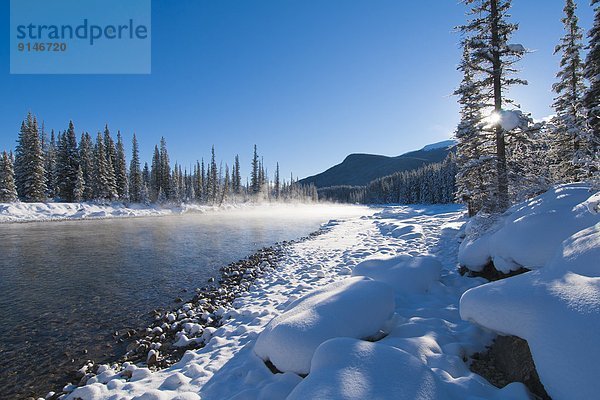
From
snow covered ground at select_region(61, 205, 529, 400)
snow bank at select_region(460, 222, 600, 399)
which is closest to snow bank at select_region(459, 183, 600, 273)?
snow bank at select_region(460, 222, 600, 399)

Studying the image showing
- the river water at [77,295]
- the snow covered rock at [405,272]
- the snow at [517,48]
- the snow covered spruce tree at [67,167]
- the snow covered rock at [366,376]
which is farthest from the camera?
the snow covered spruce tree at [67,167]

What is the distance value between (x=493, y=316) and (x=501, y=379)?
0.72 m

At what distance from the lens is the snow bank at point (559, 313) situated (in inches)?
101

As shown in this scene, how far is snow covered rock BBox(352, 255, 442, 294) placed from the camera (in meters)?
6.84

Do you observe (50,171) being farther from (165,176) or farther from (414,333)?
(414,333)

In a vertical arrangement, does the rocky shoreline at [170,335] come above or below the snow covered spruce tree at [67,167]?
below

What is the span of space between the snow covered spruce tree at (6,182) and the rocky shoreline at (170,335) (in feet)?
152

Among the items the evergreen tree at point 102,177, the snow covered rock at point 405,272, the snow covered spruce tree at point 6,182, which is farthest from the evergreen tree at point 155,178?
the snow covered rock at point 405,272

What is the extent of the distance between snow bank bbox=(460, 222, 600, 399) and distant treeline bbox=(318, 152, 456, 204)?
49.5m

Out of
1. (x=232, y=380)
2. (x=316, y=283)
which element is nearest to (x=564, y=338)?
(x=232, y=380)

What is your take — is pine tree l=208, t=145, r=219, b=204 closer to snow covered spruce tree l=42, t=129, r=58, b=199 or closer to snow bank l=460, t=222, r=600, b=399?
snow covered spruce tree l=42, t=129, r=58, b=199

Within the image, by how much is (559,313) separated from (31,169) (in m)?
57.7

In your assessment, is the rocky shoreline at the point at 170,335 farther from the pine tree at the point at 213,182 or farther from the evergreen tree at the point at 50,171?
the pine tree at the point at 213,182

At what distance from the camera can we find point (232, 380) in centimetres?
428
